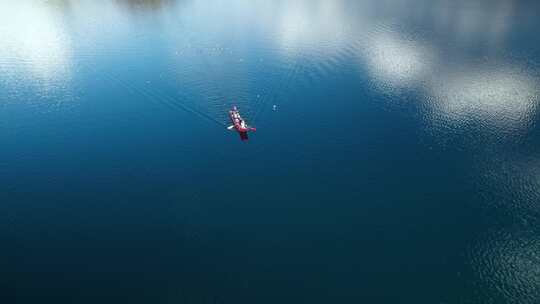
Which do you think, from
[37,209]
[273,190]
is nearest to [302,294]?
[273,190]

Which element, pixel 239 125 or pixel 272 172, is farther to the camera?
pixel 239 125

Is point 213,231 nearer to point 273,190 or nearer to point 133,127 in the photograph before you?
point 273,190

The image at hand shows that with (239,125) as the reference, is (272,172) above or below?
below

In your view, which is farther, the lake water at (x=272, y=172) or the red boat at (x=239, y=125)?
the red boat at (x=239, y=125)

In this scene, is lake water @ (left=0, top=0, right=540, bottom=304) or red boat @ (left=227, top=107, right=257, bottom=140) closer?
lake water @ (left=0, top=0, right=540, bottom=304)
